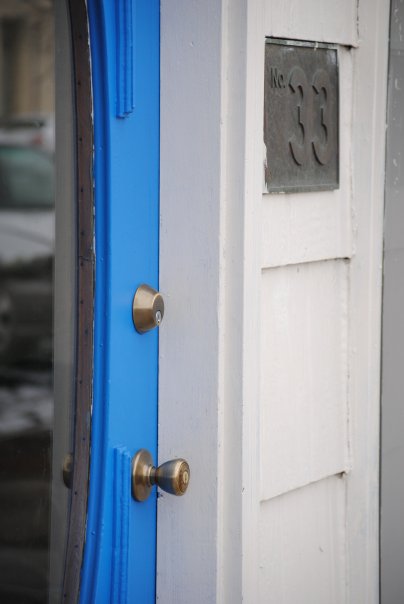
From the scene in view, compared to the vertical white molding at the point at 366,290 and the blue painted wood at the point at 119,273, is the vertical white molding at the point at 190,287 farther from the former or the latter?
the vertical white molding at the point at 366,290

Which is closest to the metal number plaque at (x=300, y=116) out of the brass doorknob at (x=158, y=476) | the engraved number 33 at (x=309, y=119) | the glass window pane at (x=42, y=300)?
the engraved number 33 at (x=309, y=119)

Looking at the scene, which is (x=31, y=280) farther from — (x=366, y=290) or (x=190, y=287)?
(x=366, y=290)

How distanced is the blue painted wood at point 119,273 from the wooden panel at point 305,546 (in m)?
0.26

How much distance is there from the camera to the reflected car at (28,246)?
1.58 m

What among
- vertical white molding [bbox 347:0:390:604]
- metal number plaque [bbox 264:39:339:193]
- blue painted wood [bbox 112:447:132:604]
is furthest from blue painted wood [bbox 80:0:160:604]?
vertical white molding [bbox 347:0:390:604]

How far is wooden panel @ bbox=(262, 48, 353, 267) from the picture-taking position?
5.81 feet

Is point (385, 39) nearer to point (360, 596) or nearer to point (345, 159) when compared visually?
point (345, 159)

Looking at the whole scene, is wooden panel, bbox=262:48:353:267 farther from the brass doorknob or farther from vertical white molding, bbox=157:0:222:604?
the brass doorknob

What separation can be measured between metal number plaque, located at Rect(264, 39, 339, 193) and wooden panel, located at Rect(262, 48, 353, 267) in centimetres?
3

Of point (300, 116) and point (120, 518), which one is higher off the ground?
point (300, 116)

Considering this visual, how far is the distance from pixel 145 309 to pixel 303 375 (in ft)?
1.33

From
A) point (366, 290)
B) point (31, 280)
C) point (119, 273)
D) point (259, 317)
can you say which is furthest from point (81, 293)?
point (366, 290)

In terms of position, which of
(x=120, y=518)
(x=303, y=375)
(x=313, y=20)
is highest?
(x=313, y=20)

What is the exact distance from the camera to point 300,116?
181 centimetres
